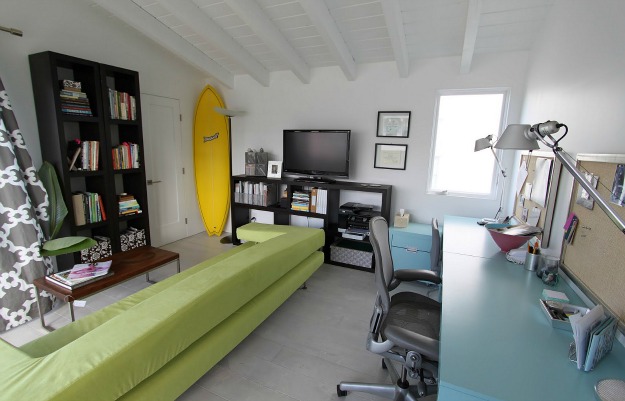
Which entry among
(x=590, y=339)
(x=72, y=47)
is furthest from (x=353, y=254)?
(x=72, y=47)

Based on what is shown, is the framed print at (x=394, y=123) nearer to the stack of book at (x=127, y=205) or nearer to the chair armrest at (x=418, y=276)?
the chair armrest at (x=418, y=276)

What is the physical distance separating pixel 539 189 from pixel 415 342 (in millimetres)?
1600

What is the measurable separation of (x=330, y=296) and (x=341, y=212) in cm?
103

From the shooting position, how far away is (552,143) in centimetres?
122

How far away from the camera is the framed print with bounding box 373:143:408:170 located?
134 inches

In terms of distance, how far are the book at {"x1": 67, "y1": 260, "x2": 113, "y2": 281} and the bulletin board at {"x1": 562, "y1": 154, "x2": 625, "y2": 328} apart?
3004 mm

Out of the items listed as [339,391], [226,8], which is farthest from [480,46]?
[339,391]

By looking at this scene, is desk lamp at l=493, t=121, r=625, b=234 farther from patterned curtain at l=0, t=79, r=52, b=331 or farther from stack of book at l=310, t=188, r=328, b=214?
patterned curtain at l=0, t=79, r=52, b=331

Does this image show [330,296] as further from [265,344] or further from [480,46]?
[480,46]

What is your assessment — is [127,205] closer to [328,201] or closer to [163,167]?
[163,167]

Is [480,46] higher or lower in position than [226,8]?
lower

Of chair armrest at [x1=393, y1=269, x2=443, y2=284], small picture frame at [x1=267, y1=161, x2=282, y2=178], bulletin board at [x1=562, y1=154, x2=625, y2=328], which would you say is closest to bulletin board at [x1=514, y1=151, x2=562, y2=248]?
bulletin board at [x1=562, y1=154, x2=625, y2=328]

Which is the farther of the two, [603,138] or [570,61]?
[570,61]

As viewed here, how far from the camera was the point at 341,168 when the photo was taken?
3.53m
